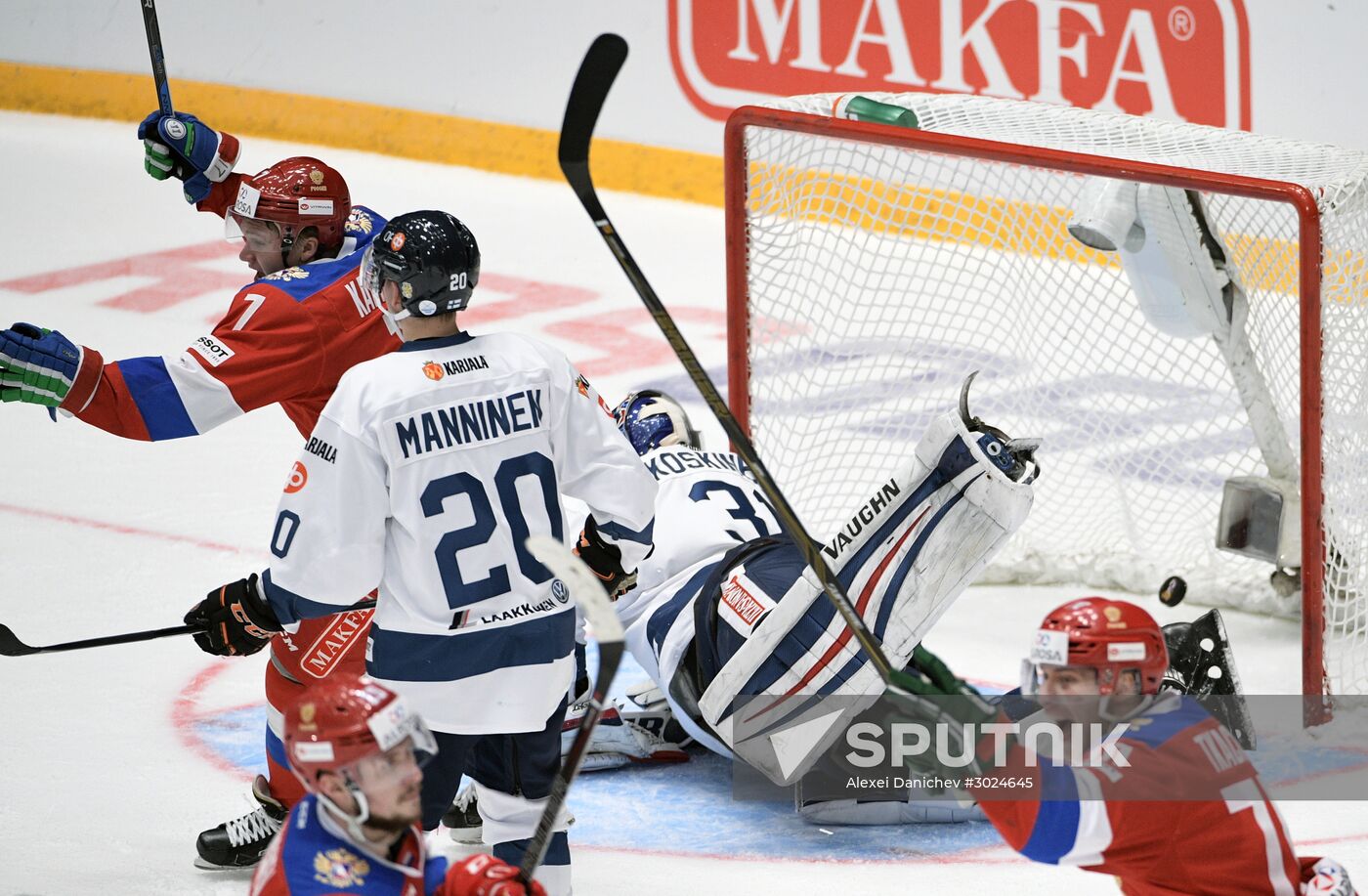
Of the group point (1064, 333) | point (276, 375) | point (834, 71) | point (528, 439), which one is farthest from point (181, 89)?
point (528, 439)

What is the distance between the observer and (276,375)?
3311mm

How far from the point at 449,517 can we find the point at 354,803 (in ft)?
2.37

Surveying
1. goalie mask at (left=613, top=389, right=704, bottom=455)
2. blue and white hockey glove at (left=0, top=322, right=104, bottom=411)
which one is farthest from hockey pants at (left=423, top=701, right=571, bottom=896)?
goalie mask at (left=613, top=389, right=704, bottom=455)

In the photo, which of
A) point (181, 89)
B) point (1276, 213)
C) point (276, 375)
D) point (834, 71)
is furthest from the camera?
point (181, 89)

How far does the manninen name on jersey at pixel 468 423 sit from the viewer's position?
2.75 metres

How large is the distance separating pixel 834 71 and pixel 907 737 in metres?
4.00

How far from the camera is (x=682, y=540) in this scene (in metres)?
3.85

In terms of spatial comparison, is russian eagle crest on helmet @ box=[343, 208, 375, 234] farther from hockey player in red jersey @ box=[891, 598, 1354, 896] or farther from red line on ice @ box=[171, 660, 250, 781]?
hockey player in red jersey @ box=[891, 598, 1354, 896]

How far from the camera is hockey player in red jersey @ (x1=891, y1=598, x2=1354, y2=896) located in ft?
7.64

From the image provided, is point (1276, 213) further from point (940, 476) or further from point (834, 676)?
point (834, 676)

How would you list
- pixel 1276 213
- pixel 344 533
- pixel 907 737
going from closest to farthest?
pixel 344 533, pixel 907 737, pixel 1276 213

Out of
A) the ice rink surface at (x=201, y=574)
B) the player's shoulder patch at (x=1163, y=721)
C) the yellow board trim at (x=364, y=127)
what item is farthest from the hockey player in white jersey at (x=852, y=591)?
the yellow board trim at (x=364, y=127)

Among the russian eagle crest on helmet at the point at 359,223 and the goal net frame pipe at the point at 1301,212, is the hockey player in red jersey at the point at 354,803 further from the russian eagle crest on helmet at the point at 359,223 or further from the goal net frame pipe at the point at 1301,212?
the goal net frame pipe at the point at 1301,212

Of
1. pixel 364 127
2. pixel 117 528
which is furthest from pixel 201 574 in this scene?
pixel 364 127
